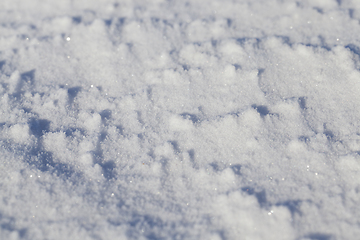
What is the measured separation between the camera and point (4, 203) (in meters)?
1.18

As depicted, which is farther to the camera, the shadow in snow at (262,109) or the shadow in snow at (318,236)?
the shadow in snow at (262,109)

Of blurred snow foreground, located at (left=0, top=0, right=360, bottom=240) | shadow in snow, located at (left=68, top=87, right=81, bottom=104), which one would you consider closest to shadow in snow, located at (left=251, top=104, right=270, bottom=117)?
blurred snow foreground, located at (left=0, top=0, right=360, bottom=240)

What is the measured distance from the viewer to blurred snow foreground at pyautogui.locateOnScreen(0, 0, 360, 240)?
1.14m

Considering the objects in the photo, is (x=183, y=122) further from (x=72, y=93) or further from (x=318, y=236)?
(x=318, y=236)

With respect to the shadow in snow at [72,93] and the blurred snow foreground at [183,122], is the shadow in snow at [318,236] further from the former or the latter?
the shadow in snow at [72,93]

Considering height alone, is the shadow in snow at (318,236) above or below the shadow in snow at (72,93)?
above

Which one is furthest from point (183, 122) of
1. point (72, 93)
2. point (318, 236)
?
point (318, 236)

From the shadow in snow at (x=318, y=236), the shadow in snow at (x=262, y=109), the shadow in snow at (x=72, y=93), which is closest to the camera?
the shadow in snow at (x=318, y=236)

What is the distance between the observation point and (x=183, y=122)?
1.36m

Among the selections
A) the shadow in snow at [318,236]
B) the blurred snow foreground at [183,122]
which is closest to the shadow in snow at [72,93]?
the blurred snow foreground at [183,122]

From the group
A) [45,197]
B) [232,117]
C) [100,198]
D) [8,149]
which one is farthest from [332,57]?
[8,149]

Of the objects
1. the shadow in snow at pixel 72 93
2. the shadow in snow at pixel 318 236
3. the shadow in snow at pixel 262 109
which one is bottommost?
the shadow in snow at pixel 72 93

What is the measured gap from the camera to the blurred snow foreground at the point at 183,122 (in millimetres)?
1138

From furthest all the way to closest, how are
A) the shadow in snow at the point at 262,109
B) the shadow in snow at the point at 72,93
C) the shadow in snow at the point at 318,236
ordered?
1. the shadow in snow at the point at 72,93
2. the shadow in snow at the point at 262,109
3. the shadow in snow at the point at 318,236
